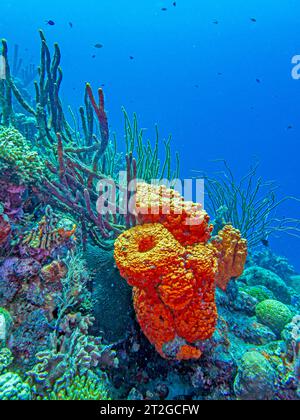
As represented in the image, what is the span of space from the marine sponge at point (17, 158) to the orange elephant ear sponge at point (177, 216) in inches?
48.4

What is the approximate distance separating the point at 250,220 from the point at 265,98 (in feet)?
222

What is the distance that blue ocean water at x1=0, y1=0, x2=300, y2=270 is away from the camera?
55.8 meters

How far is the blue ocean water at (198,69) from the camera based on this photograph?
55.8 m

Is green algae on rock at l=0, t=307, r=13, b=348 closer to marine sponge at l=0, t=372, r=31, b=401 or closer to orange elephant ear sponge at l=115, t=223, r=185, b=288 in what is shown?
marine sponge at l=0, t=372, r=31, b=401

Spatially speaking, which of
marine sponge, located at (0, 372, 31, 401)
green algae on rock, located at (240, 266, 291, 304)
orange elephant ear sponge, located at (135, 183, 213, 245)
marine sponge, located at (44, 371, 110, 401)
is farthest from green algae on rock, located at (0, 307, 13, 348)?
green algae on rock, located at (240, 266, 291, 304)

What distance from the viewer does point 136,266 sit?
2.28 m

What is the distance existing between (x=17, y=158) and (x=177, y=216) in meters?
1.75

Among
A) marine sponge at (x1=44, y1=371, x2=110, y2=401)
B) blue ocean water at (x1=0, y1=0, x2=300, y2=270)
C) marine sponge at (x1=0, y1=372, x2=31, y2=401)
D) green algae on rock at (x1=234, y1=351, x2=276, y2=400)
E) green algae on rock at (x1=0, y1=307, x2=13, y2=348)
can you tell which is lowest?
green algae on rock at (x1=234, y1=351, x2=276, y2=400)

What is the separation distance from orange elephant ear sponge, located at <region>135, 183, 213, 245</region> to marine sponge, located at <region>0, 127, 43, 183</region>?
4.04 ft

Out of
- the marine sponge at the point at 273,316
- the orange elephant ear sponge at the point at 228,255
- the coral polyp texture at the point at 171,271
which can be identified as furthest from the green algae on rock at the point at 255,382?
the marine sponge at the point at 273,316

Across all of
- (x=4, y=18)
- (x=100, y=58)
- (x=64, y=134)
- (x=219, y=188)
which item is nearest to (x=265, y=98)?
(x=100, y=58)

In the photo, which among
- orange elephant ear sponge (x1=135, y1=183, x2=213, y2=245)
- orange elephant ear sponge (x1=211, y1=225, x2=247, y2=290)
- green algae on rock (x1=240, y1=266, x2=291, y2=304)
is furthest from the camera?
green algae on rock (x1=240, y1=266, x2=291, y2=304)

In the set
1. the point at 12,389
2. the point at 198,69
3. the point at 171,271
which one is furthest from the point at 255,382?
the point at 198,69

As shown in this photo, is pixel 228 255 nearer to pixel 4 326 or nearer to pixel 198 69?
pixel 4 326
